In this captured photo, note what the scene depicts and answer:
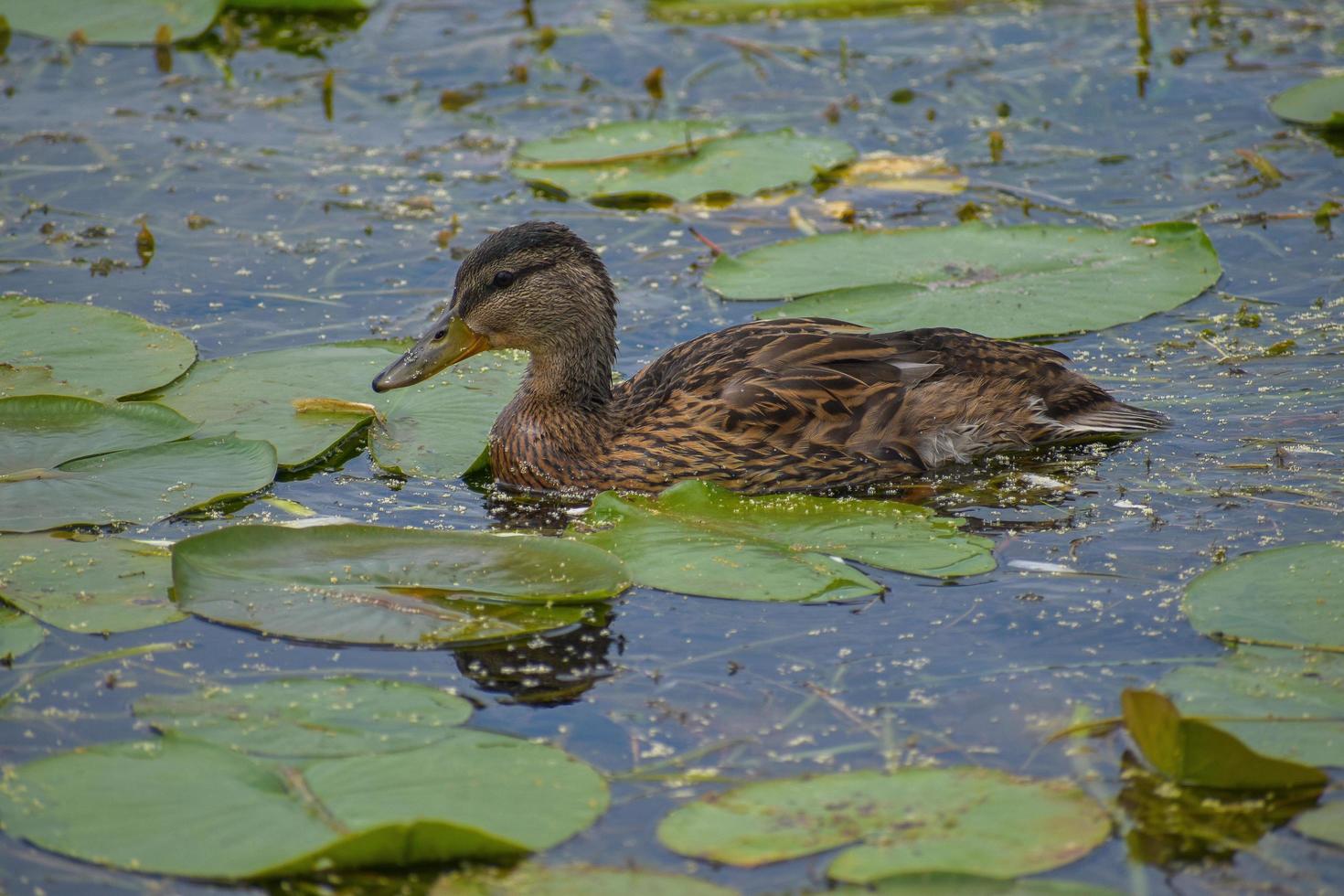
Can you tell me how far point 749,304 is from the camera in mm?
9422

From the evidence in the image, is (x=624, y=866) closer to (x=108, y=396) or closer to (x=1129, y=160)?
(x=108, y=396)

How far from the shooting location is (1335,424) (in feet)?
25.0

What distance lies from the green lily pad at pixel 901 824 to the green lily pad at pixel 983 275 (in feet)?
13.1

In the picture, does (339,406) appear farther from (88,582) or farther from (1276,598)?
(1276,598)

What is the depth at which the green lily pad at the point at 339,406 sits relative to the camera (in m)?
7.50

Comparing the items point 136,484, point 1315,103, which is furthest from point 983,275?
point 136,484

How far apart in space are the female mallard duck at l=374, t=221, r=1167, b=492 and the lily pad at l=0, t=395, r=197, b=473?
103 cm

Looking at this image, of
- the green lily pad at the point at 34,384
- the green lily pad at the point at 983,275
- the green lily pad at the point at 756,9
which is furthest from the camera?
the green lily pad at the point at 756,9

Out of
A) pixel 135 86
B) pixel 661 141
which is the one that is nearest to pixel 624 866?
pixel 661 141

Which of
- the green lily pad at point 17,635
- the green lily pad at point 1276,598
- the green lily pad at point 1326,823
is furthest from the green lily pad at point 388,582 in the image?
the green lily pad at point 1326,823

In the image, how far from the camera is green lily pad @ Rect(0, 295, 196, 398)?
7.82m

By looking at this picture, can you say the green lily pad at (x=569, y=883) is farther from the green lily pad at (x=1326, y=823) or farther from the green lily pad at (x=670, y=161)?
the green lily pad at (x=670, y=161)

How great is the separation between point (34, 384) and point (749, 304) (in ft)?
12.8

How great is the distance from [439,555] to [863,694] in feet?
5.65
